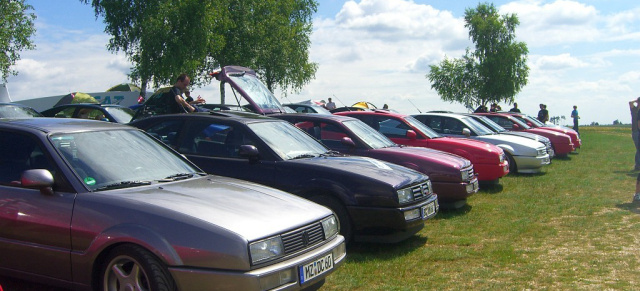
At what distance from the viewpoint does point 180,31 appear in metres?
26.4

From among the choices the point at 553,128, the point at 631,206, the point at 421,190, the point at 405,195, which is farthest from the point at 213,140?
the point at 553,128

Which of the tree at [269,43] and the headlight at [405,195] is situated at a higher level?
the tree at [269,43]

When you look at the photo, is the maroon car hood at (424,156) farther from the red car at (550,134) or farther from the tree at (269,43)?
the tree at (269,43)

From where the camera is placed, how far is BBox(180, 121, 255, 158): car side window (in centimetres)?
692

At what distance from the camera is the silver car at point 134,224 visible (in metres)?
3.82

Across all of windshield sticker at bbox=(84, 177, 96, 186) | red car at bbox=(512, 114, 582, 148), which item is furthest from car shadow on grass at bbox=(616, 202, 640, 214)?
red car at bbox=(512, 114, 582, 148)

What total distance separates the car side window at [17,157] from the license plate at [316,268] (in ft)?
6.83

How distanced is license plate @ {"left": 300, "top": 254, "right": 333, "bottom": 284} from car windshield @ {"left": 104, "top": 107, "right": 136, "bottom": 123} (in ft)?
36.1

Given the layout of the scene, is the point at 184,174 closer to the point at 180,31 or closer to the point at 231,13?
the point at 180,31

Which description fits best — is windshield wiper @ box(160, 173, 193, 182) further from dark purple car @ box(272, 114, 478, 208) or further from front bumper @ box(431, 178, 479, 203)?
front bumper @ box(431, 178, 479, 203)

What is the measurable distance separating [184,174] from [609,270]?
4.22 meters

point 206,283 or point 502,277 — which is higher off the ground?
point 206,283

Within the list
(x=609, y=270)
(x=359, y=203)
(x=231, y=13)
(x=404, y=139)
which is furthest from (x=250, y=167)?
(x=231, y=13)

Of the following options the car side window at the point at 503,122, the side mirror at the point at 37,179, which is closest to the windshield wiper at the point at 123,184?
the side mirror at the point at 37,179
